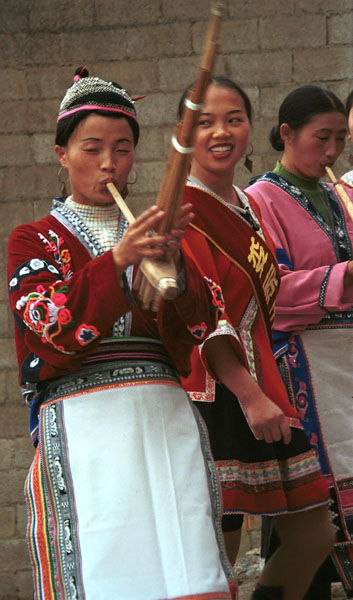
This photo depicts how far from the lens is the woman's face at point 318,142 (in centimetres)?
316

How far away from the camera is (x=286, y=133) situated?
10.6 ft

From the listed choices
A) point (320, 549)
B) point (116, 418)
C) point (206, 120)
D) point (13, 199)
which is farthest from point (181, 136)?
point (13, 199)

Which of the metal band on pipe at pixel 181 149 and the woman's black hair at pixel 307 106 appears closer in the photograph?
the metal band on pipe at pixel 181 149

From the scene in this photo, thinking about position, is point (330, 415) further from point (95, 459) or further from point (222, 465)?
point (95, 459)

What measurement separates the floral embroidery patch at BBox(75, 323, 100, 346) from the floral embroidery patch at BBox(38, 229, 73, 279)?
209 millimetres

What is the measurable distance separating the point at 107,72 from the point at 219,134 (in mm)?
2806

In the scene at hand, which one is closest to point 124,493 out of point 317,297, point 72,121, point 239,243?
point 72,121

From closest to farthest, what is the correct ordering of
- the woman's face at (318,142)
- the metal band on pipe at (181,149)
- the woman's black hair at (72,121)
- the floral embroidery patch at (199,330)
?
the metal band on pipe at (181,149)
the floral embroidery patch at (199,330)
the woman's black hair at (72,121)
the woman's face at (318,142)

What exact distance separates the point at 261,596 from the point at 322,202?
1.36 meters

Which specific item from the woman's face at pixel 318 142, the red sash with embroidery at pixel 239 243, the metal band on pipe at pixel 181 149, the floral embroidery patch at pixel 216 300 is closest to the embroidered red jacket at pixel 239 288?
the red sash with embroidery at pixel 239 243

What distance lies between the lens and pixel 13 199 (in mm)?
5359

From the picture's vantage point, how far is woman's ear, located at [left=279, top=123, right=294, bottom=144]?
126 inches

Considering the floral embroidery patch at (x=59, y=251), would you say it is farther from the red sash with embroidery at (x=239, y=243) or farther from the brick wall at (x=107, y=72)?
the brick wall at (x=107, y=72)

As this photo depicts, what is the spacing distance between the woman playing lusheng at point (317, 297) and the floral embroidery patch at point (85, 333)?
1.28 meters
